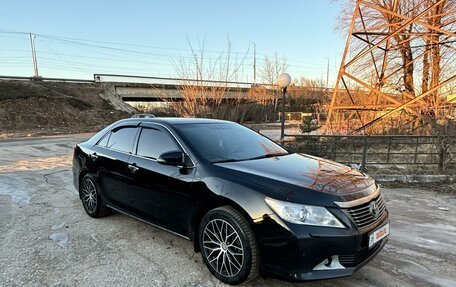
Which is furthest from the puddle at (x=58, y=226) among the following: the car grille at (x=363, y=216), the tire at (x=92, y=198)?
the car grille at (x=363, y=216)

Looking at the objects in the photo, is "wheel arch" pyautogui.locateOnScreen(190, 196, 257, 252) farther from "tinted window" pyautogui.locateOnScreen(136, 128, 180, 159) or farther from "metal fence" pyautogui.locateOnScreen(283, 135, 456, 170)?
"metal fence" pyautogui.locateOnScreen(283, 135, 456, 170)

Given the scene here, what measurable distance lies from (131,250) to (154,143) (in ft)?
4.17

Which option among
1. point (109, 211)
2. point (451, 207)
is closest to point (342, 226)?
point (109, 211)

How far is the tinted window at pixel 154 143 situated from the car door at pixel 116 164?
0.68ft

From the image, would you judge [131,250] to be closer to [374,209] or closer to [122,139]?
[122,139]

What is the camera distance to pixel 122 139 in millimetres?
4504

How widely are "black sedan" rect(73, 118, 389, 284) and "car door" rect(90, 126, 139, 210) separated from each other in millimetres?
15

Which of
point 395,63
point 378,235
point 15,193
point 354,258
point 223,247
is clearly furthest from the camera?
point 395,63

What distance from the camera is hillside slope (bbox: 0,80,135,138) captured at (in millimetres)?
24861

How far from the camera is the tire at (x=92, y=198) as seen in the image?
186 inches

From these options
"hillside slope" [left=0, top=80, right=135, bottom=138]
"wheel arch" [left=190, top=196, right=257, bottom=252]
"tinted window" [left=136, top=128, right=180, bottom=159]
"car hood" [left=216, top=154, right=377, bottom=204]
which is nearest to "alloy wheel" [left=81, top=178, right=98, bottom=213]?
"tinted window" [left=136, top=128, right=180, bottom=159]

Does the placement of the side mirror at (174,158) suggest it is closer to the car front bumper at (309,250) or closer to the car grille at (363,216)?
the car front bumper at (309,250)

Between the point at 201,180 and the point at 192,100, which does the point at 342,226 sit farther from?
the point at 192,100

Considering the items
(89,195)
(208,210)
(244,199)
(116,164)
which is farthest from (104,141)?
(244,199)
